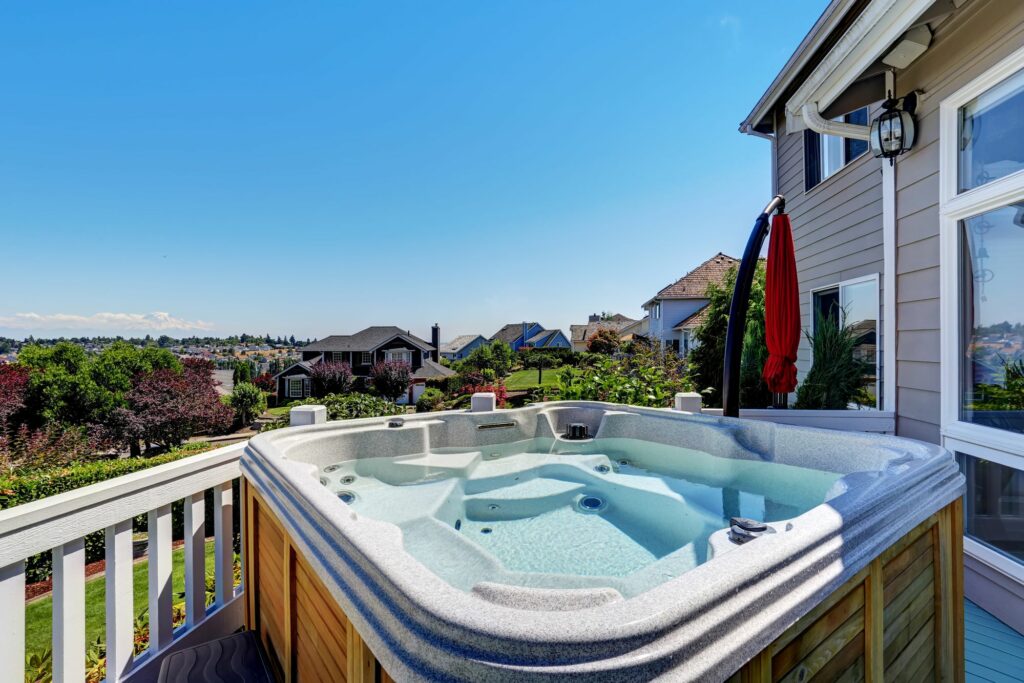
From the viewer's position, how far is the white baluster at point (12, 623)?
1.19 metres

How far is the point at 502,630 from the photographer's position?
0.63m

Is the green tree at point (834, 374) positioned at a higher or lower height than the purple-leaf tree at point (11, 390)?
higher

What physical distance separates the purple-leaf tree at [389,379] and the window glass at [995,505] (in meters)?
Answer: 21.9

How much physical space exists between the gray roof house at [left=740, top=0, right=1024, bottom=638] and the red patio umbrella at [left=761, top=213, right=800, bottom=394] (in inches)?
22.1

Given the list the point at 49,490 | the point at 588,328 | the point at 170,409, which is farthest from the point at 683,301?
the point at 588,328

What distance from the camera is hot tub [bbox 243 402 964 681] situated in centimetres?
68

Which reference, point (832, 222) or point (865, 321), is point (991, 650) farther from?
point (832, 222)

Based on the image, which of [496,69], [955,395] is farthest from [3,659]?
[496,69]

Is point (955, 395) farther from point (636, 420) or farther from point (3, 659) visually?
point (3, 659)

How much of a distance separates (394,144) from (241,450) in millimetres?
8369

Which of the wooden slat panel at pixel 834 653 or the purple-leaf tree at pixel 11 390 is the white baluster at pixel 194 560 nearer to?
the wooden slat panel at pixel 834 653

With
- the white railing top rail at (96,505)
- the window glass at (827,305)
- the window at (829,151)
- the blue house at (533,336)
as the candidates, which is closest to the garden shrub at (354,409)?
the white railing top rail at (96,505)

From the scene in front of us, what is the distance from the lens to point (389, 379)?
22.3 m

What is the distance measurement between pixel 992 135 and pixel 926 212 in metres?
0.51
